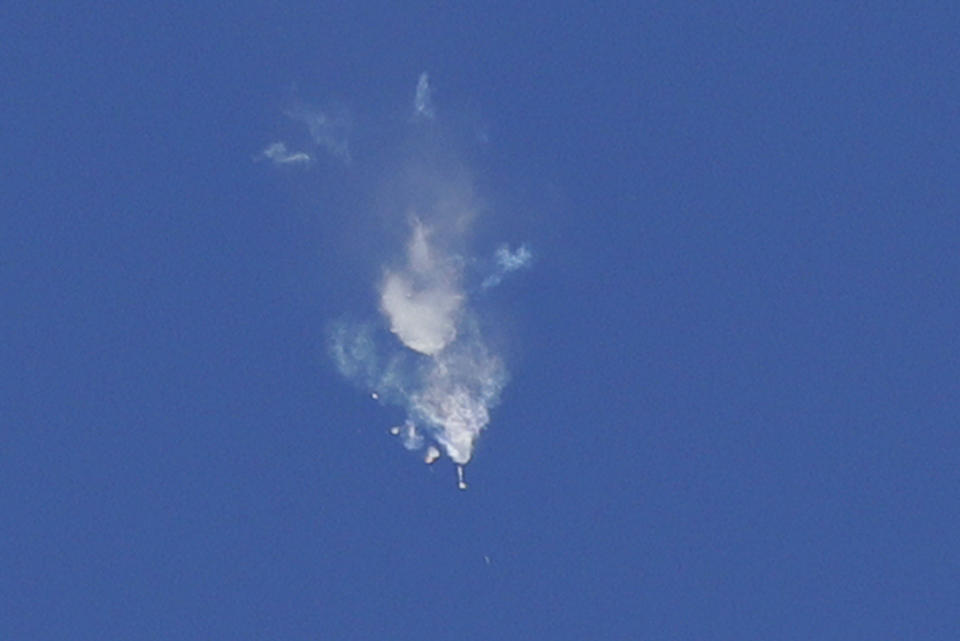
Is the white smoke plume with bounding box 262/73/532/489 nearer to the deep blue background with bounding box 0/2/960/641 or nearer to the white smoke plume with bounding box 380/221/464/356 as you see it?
the white smoke plume with bounding box 380/221/464/356

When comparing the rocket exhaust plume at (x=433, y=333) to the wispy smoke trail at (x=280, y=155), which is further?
the wispy smoke trail at (x=280, y=155)

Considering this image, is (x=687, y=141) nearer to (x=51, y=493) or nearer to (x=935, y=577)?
(x=935, y=577)

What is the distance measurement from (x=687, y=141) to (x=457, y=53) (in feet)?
62.1

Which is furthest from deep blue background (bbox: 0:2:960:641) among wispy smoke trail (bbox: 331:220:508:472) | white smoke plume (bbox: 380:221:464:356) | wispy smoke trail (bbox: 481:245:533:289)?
white smoke plume (bbox: 380:221:464:356)

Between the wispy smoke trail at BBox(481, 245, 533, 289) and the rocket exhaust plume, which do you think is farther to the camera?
the wispy smoke trail at BBox(481, 245, 533, 289)

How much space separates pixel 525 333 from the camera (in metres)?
126

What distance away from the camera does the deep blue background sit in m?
125

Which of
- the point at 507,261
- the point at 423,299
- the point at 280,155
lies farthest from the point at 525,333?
the point at 280,155

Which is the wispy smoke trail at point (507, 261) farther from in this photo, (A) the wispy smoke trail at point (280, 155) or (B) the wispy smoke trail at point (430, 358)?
(A) the wispy smoke trail at point (280, 155)

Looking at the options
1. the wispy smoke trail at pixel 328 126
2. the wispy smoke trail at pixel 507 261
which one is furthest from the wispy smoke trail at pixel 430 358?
the wispy smoke trail at pixel 328 126

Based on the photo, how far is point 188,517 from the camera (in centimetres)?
12500

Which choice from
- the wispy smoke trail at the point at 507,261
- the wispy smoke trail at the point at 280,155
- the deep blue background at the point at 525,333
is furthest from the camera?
the wispy smoke trail at the point at 280,155

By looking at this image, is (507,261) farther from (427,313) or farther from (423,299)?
(427,313)

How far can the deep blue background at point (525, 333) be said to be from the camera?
12494 cm
